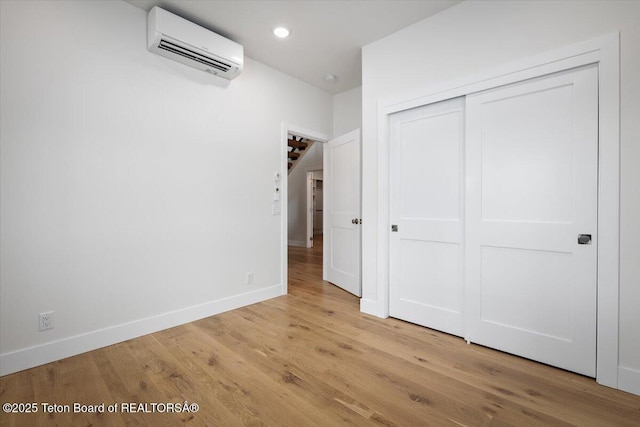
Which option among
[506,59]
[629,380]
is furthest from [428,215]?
[629,380]

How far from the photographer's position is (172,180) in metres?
2.75

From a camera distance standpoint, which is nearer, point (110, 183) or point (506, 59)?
point (506, 59)

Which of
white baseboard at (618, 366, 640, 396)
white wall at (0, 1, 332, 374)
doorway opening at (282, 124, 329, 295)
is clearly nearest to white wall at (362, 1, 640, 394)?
white baseboard at (618, 366, 640, 396)

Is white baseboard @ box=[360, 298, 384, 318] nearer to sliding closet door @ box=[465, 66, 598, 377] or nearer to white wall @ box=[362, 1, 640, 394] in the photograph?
Answer: white wall @ box=[362, 1, 640, 394]

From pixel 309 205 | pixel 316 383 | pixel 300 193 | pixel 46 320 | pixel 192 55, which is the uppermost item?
pixel 192 55

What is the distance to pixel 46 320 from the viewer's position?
210 centimetres

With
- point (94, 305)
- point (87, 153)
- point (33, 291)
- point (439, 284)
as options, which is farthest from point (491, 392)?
point (87, 153)

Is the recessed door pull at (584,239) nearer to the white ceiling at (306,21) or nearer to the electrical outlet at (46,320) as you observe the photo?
the white ceiling at (306,21)

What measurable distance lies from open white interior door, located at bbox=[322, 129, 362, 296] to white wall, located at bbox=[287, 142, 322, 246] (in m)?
3.63

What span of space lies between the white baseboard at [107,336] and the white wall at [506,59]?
1.55 m

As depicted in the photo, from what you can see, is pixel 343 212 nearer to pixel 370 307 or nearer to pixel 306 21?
pixel 370 307

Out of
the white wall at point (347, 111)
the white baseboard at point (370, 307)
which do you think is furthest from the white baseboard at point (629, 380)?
the white wall at point (347, 111)

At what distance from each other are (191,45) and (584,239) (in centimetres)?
338

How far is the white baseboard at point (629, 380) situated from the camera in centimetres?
173
